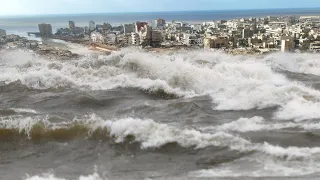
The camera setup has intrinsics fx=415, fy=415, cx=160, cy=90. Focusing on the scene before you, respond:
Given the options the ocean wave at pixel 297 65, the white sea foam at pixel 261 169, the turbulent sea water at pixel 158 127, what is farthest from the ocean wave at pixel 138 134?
the ocean wave at pixel 297 65

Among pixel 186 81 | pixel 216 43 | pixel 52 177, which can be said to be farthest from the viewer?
pixel 216 43

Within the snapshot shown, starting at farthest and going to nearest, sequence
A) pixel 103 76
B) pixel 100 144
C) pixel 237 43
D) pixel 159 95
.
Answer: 1. pixel 237 43
2. pixel 103 76
3. pixel 159 95
4. pixel 100 144

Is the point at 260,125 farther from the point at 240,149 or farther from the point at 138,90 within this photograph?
the point at 138,90

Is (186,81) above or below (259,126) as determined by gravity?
below

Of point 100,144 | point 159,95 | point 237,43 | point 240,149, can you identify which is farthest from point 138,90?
point 237,43

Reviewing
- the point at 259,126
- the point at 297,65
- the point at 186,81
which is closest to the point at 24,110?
the point at 186,81

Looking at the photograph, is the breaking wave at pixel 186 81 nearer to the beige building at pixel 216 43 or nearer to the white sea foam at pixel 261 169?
the white sea foam at pixel 261 169

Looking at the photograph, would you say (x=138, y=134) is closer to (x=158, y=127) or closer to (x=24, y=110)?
(x=158, y=127)
